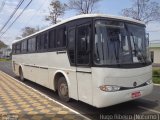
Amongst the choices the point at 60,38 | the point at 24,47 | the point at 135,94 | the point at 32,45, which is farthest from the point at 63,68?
the point at 24,47

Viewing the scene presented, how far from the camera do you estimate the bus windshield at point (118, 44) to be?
6875 mm

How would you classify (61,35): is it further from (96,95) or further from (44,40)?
(96,95)

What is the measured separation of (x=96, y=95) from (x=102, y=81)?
44 cm

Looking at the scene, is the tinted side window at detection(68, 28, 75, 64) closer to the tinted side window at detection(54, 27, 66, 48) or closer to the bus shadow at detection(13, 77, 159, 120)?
the tinted side window at detection(54, 27, 66, 48)

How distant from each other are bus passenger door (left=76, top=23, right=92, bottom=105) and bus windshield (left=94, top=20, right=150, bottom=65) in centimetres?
35

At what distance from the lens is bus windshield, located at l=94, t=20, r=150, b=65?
6.88m

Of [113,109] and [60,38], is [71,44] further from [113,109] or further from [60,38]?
[113,109]

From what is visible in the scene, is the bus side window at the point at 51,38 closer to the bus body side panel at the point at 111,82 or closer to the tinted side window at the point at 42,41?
the tinted side window at the point at 42,41

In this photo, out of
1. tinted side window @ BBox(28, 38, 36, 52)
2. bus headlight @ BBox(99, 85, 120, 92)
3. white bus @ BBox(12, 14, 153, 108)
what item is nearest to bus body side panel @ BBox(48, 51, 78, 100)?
white bus @ BBox(12, 14, 153, 108)

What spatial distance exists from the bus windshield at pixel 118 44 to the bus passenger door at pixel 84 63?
35cm

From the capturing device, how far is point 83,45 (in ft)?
24.3

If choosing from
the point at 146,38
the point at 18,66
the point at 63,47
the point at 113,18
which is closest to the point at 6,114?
the point at 63,47

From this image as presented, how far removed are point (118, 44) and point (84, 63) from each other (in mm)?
1145

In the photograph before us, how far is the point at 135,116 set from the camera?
706 centimetres
